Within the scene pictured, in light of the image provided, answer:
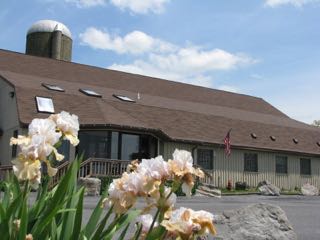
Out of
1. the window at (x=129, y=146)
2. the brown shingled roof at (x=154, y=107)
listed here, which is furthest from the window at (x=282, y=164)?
the window at (x=129, y=146)

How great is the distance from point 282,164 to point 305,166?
8.14ft

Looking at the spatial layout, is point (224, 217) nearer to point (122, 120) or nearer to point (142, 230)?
point (142, 230)

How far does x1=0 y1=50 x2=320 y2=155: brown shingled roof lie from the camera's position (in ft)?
89.8

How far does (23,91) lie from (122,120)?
5484mm

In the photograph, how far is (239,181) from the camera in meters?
32.5

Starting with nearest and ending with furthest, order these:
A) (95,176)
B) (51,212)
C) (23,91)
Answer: (51,212) < (95,176) < (23,91)

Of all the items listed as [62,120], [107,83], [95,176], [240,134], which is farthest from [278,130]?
[62,120]

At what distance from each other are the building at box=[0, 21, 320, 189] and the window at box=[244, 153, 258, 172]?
0.22 feet

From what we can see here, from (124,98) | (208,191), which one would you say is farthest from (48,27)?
(208,191)

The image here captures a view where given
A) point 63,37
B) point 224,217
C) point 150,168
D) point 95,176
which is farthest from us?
point 63,37

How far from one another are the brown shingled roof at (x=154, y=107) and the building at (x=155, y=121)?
0.06 meters

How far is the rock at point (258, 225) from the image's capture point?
7.64 m

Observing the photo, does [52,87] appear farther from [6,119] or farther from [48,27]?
[48,27]

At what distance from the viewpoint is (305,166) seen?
36.9m
